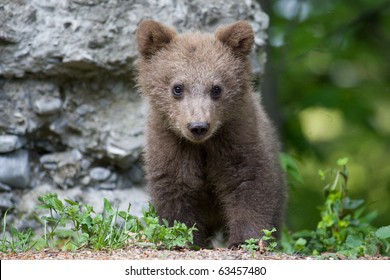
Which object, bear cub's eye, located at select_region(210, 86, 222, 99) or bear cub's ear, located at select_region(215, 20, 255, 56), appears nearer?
bear cub's eye, located at select_region(210, 86, 222, 99)

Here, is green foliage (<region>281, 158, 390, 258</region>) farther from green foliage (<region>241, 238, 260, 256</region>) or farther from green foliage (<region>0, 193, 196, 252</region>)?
green foliage (<region>0, 193, 196, 252</region>)

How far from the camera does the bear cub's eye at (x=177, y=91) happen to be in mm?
6945

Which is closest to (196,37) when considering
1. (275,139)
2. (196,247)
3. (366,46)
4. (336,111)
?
(275,139)

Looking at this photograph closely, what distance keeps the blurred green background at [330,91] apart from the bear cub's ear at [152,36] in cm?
359

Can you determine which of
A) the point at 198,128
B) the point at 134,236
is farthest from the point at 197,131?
the point at 134,236

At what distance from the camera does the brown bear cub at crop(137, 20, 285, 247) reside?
6926 millimetres

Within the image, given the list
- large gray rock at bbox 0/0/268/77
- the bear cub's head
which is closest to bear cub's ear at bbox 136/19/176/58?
the bear cub's head

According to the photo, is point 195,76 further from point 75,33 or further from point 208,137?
point 75,33

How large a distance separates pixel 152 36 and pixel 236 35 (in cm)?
72

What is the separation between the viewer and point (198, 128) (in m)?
6.57

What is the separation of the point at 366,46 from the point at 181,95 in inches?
236

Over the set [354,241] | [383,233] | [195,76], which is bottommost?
[354,241]

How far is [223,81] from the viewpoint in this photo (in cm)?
702

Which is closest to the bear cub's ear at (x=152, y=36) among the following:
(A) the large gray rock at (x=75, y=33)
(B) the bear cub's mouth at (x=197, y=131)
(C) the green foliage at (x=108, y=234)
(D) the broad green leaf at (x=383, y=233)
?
Answer: (B) the bear cub's mouth at (x=197, y=131)
